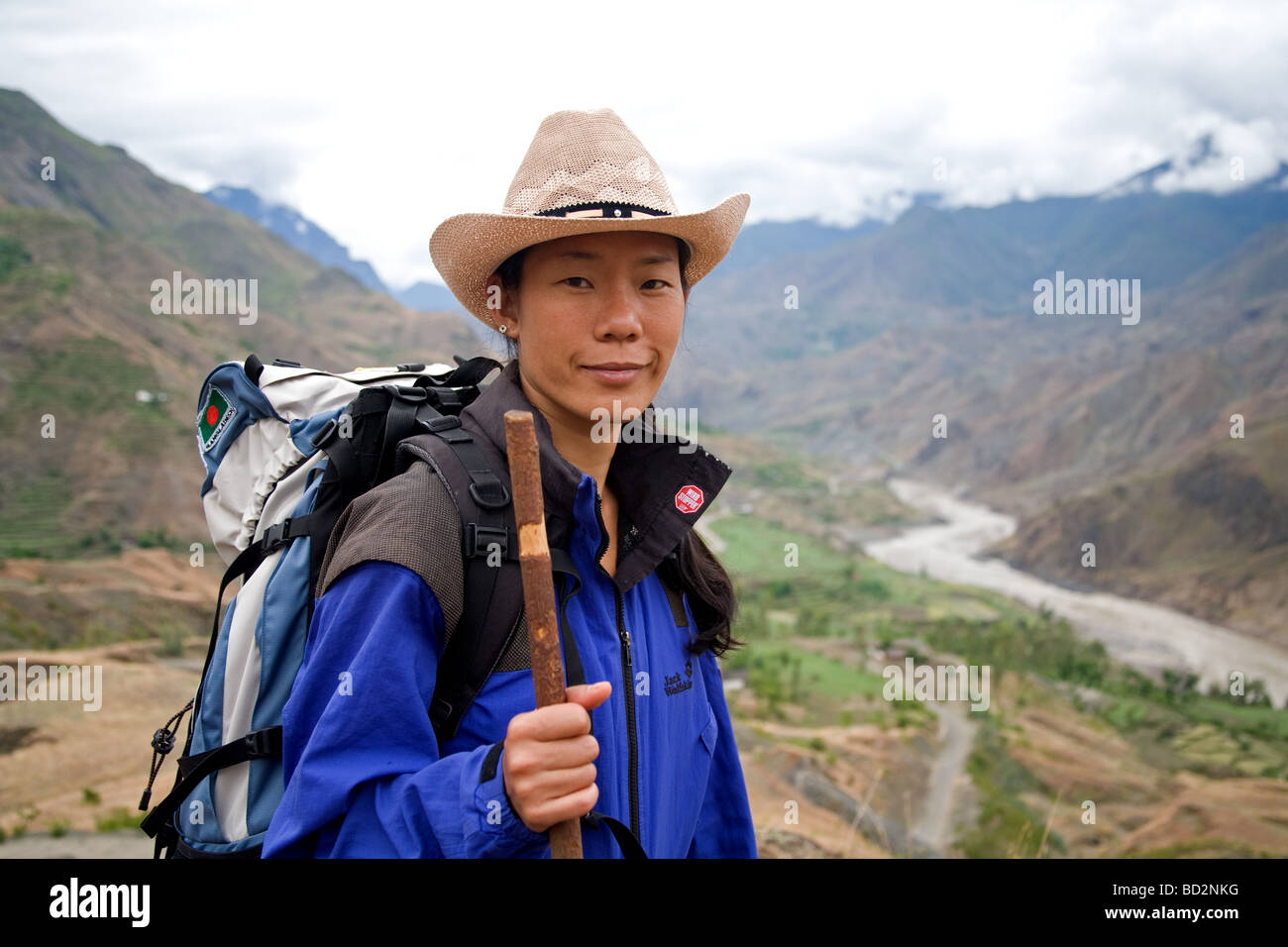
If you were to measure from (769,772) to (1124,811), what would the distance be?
10387 millimetres

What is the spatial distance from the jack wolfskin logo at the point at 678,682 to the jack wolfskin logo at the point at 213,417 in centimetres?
107

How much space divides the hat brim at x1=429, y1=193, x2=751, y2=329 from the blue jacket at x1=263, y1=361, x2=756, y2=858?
0.21 meters

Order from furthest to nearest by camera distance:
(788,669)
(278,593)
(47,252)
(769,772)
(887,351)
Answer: (887,351) < (47,252) < (788,669) < (769,772) < (278,593)

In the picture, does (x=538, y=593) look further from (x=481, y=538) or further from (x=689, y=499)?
(x=689, y=499)

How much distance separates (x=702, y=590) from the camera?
1837 mm

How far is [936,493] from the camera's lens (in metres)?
76.0

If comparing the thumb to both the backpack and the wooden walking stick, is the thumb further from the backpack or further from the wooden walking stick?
the backpack

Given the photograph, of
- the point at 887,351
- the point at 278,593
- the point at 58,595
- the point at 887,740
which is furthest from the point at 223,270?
the point at 887,351

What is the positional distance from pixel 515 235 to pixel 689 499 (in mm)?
581

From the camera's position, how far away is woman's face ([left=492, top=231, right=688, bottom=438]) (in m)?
1.55

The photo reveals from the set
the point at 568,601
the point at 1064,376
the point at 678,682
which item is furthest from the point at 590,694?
the point at 1064,376

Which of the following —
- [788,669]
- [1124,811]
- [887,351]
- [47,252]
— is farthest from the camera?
[887,351]

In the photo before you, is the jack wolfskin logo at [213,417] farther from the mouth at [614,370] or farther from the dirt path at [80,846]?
the dirt path at [80,846]
